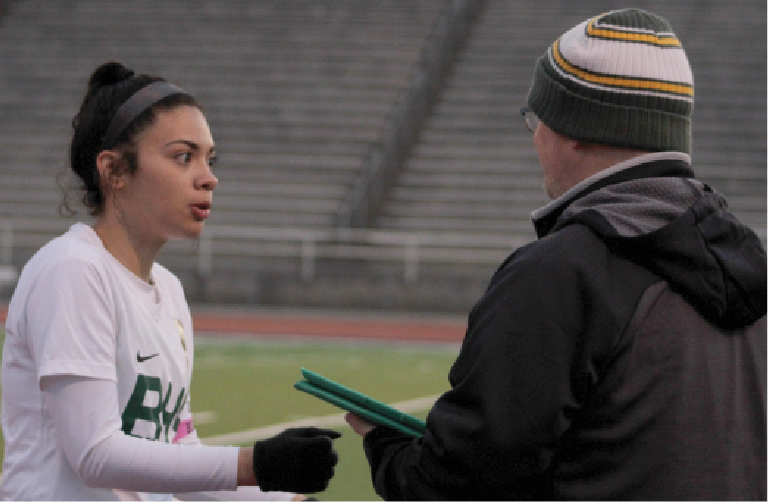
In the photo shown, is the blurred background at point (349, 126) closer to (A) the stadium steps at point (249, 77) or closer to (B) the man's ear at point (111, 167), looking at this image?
(A) the stadium steps at point (249, 77)

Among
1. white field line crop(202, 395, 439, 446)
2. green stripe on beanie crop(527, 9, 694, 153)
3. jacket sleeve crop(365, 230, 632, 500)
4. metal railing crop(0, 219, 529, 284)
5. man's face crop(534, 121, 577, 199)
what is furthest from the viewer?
metal railing crop(0, 219, 529, 284)

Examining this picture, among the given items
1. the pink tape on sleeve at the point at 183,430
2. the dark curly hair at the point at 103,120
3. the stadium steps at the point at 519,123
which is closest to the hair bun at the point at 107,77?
the dark curly hair at the point at 103,120

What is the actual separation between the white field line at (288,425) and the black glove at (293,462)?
190 inches

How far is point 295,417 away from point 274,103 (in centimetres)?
1669

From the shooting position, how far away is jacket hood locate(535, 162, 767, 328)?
210 cm

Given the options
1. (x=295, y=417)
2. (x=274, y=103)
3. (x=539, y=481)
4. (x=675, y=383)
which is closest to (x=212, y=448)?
(x=539, y=481)

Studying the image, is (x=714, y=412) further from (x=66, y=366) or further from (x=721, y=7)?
(x=721, y=7)

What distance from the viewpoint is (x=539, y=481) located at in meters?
2.11

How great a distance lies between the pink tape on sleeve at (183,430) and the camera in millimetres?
2982

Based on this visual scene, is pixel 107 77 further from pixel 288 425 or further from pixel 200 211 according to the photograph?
pixel 288 425

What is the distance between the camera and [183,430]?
302cm

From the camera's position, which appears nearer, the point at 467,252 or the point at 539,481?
the point at 539,481

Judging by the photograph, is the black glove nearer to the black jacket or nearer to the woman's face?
the black jacket

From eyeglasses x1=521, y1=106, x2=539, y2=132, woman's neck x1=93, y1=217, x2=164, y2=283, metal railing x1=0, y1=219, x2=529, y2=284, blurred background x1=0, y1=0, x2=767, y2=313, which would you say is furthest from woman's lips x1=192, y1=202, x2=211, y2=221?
metal railing x1=0, y1=219, x2=529, y2=284
